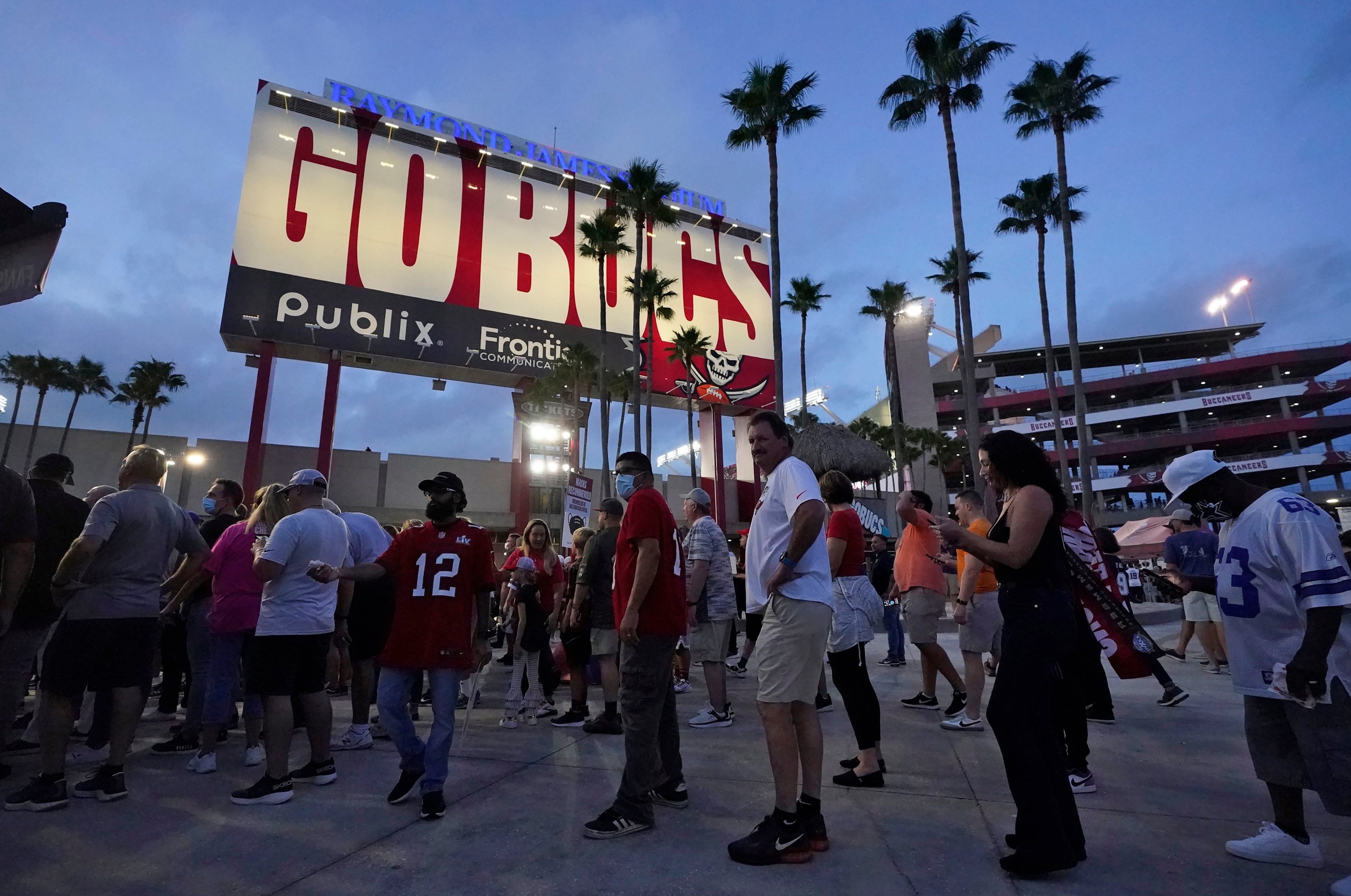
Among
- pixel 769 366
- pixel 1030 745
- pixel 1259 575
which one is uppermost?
pixel 769 366

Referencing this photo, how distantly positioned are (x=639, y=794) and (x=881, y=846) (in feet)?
3.57

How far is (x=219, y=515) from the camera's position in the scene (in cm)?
515

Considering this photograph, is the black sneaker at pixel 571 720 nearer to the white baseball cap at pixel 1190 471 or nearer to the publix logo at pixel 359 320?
the white baseball cap at pixel 1190 471

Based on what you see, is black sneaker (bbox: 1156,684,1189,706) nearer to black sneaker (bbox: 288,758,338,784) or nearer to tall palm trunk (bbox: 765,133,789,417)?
black sneaker (bbox: 288,758,338,784)

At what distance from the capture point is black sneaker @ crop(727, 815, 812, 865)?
2627mm

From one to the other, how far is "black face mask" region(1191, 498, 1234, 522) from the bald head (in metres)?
5.63

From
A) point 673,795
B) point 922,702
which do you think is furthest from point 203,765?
point 922,702

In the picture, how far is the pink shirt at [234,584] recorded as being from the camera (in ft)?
14.0

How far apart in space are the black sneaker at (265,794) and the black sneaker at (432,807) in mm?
866

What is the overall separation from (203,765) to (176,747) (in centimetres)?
75

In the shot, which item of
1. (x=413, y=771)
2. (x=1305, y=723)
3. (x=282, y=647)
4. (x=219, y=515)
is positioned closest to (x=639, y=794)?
(x=413, y=771)

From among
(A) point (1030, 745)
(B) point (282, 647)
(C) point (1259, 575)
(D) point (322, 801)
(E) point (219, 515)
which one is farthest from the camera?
(E) point (219, 515)

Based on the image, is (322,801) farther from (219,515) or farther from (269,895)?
(219,515)

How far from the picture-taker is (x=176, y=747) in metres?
4.46
